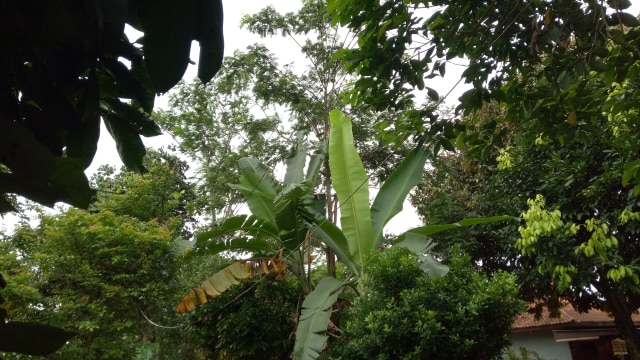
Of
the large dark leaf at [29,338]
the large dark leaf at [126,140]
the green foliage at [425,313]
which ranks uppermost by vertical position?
the green foliage at [425,313]

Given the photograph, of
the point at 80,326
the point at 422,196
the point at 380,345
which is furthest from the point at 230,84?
the point at 380,345

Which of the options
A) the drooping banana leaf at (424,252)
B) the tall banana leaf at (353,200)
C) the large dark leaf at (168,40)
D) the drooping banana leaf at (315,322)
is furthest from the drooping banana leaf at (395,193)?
the large dark leaf at (168,40)

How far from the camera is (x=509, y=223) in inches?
287

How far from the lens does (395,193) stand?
16.2 feet

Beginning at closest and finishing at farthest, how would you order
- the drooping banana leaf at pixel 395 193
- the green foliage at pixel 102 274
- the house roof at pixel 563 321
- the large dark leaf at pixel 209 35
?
the large dark leaf at pixel 209 35, the drooping banana leaf at pixel 395 193, the green foliage at pixel 102 274, the house roof at pixel 563 321

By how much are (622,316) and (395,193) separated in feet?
16.7

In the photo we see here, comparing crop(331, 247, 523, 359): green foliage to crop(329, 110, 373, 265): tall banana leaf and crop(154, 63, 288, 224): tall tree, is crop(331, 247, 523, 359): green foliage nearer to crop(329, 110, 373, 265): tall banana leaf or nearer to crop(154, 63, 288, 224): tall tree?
crop(329, 110, 373, 265): tall banana leaf

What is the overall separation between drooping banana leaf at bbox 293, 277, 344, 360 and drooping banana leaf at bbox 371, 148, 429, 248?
2.60ft

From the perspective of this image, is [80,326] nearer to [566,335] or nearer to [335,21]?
[335,21]

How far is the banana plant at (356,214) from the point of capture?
4418 mm

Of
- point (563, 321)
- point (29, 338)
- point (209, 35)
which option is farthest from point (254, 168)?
point (563, 321)

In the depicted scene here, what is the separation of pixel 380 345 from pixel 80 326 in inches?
144

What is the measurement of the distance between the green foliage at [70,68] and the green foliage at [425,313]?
3135mm

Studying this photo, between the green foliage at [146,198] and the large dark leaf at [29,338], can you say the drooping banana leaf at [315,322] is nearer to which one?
the large dark leaf at [29,338]
